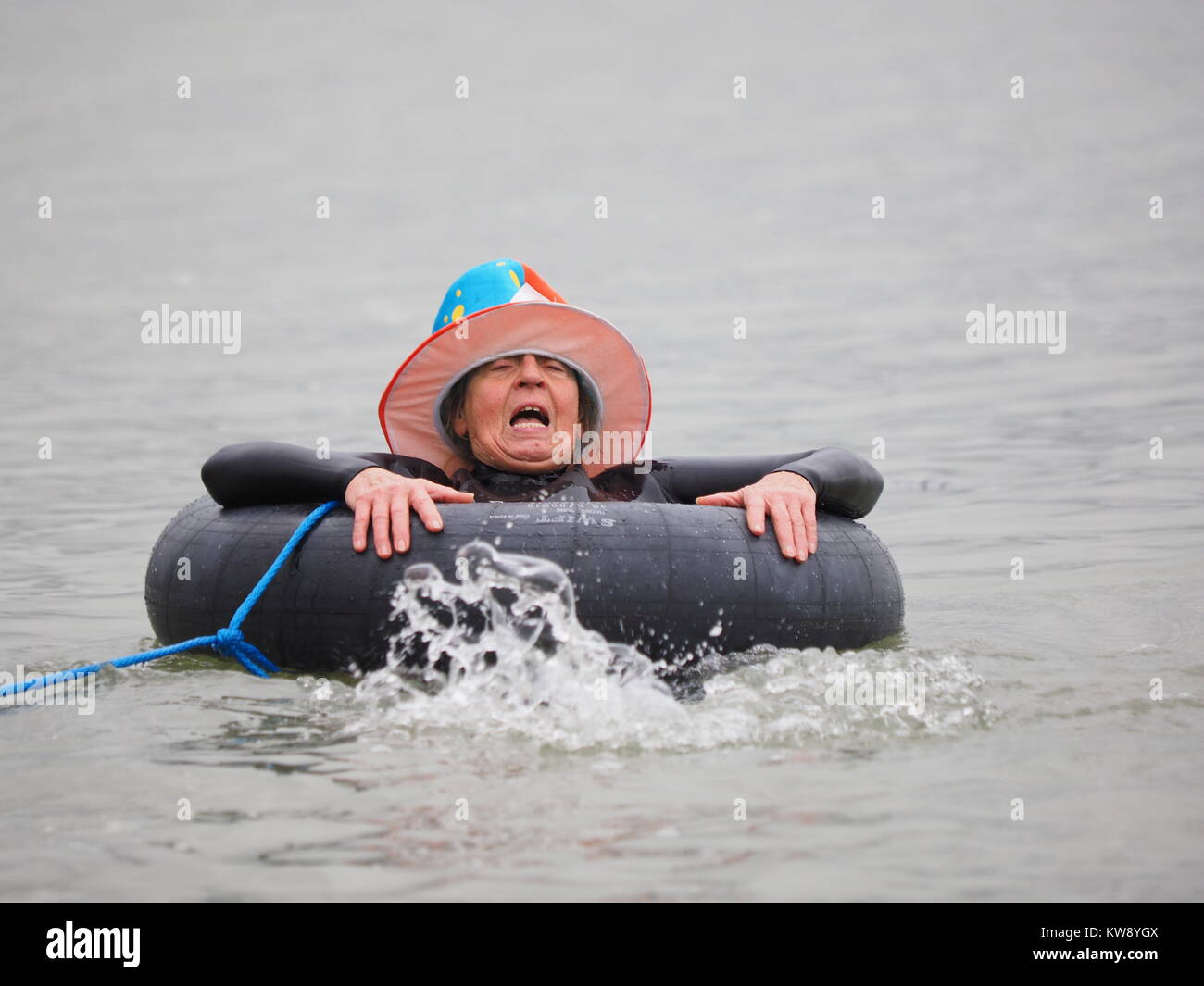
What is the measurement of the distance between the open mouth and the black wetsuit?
0.18 meters

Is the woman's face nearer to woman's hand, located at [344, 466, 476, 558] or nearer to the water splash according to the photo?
woman's hand, located at [344, 466, 476, 558]

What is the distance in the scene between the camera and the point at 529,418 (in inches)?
213

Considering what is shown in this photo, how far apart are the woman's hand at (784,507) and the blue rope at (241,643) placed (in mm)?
1295

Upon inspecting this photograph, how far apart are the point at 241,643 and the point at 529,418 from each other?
4.33 ft

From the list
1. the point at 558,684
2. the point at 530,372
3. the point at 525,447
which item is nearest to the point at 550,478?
the point at 525,447

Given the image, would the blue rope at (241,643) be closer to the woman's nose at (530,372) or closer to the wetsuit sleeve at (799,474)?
the woman's nose at (530,372)

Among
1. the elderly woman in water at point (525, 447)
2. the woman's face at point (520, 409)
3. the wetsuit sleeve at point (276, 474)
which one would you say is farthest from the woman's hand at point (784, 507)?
the wetsuit sleeve at point (276, 474)

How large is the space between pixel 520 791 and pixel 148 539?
5454mm

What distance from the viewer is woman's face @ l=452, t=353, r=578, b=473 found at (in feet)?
17.6

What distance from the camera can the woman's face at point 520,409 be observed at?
5.35m

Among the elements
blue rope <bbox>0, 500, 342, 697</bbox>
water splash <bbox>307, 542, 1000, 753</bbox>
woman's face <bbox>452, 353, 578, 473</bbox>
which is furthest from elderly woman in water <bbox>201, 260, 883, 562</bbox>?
water splash <bbox>307, 542, 1000, 753</bbox>

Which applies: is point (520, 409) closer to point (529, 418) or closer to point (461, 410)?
point (529, 418)

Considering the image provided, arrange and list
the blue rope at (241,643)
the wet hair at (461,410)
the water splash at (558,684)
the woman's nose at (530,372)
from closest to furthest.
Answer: the water splash at (558,684)
the blue rope at (241,643)
the woman's nose at (530,372)
the wet hair at (461,410)
